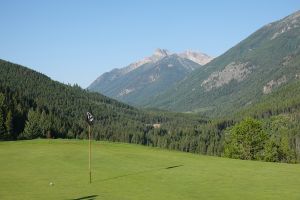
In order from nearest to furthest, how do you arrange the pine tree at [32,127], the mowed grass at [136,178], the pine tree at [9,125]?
1. the mowed grass at [136,178]
2. the pine tree at [9,125]
3. the pine tree at [32,127]

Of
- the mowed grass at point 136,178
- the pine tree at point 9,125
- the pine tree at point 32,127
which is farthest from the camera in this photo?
the pine tree at point 32,127

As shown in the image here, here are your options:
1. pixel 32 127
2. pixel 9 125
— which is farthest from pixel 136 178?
pixel 32 127

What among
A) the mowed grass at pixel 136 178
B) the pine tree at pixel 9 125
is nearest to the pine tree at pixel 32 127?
the pine tree at pixel 9 125

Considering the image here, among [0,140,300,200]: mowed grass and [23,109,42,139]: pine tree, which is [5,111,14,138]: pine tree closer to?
[23,109,42,139]: pine tree

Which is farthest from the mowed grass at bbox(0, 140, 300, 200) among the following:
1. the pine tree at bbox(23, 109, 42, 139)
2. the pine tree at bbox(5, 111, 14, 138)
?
the pine tree at bbox(23, 109, 42, 139)

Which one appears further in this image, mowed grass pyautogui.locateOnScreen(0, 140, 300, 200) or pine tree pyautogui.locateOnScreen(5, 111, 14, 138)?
A: pine tree pyautogui.locateOnScreen(5, 111, 14, 138)

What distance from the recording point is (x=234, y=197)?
30.8 meters

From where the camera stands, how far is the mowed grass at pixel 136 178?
3180 cm

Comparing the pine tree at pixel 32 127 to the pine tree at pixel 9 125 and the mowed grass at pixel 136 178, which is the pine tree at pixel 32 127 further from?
the mowed grass at pixel 136 178

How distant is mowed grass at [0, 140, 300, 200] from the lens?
31.8 metres

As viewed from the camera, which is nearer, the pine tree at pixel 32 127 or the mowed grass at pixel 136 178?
the mowed grass at pixel 136 178

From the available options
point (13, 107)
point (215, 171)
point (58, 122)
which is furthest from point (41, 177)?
point (58, 122)

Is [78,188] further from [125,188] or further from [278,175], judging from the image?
[278,175]

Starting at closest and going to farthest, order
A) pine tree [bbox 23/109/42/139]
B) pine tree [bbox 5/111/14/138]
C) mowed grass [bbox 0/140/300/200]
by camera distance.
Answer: mowed grass [bbox 0/140/300/200] < pine tree [bbox 5/111/14/138] < pine tree [bbox 23/109/42/139]
